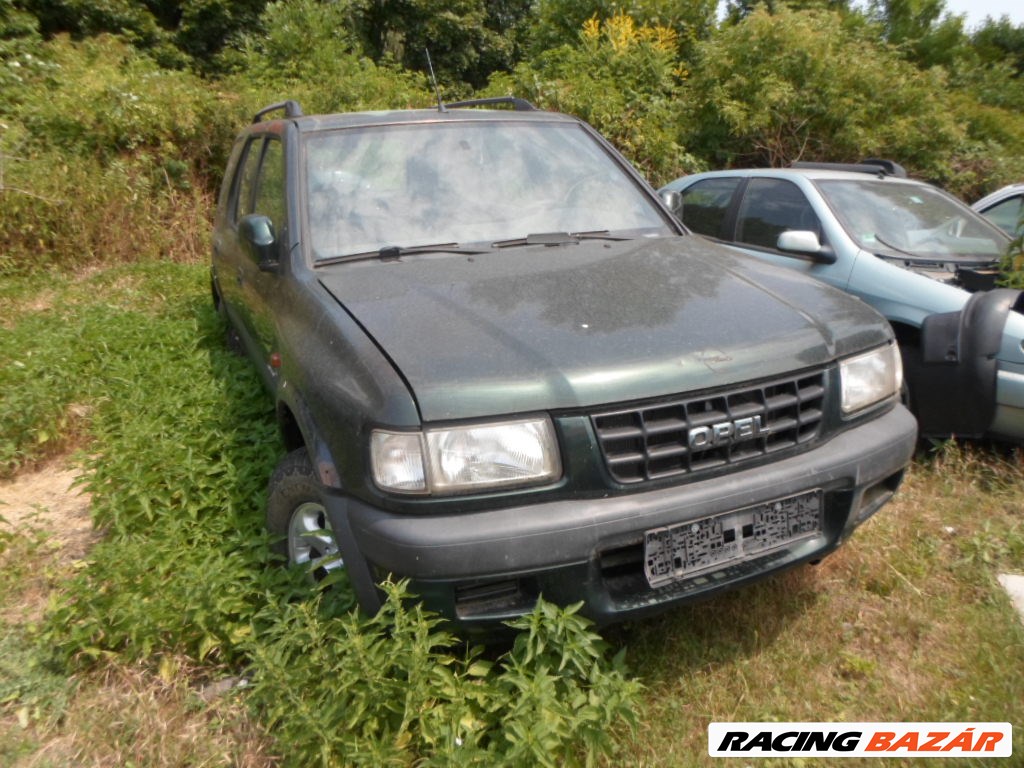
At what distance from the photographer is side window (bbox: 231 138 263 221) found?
4328 millimetres

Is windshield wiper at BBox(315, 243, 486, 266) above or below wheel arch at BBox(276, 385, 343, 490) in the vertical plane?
above

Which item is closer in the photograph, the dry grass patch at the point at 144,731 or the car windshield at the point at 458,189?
the dry grass patch at the point at 144,731

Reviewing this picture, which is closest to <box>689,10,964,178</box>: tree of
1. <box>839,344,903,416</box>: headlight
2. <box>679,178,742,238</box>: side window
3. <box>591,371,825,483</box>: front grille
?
<box>679,178,742,238</box>: side window

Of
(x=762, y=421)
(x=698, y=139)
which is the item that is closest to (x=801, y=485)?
(x=762, y=421)

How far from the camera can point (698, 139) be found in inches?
458

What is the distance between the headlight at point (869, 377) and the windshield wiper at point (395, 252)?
4.61ft

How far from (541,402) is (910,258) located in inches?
130

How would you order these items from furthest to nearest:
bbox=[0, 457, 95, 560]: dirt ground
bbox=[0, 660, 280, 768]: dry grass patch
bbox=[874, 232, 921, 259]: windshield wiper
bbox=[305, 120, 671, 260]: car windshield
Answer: bbox=[874, 232, 921, 259]: windshield wiper < bbox=[0, 457, 95, 560]: dirt ground < bbox=[305, 120, 671, 260]: car windshield < bbox=[0, 660, 280, 768]: dry grass patch

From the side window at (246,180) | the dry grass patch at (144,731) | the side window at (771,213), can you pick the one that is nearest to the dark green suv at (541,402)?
the dry grass patch at (144,731)

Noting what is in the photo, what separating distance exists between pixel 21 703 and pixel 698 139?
10994 millimetres

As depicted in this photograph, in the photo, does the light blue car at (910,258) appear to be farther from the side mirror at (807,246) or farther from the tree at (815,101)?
the tree at (815,101)

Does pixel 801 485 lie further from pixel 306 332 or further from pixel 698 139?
pixel 698 139

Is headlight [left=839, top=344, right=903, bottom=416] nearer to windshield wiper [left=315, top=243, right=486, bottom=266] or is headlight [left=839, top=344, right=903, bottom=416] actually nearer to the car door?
windshield wiper [left=315, top=243, right=486, bottom=266]

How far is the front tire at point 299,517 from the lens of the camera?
8.61 ft
